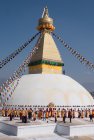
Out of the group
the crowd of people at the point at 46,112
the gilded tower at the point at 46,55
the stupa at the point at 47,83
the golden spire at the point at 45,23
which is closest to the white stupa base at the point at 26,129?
the crowd of people at the point at 46,112

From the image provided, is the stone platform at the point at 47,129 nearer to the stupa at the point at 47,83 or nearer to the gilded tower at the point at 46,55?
the stupa at the point at 47,83

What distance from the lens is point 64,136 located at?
44.9 ft

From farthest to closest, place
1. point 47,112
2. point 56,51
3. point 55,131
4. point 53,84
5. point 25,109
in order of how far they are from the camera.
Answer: point 56,51
point 53,84
point 25,109
point 47,112
point 55,131

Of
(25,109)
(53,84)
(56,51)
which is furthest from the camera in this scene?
(56,51)

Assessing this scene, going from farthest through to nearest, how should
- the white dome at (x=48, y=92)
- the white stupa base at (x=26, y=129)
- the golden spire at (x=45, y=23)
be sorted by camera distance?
the golden spire at (x=45, y=23) → the white dome at (x=48, y=92) → the white stupa base at (x=26, y=129)

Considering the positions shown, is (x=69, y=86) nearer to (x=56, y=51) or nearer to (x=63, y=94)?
(x=63, y=94)

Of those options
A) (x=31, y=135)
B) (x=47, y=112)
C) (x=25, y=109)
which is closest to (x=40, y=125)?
(x=31, y=135)

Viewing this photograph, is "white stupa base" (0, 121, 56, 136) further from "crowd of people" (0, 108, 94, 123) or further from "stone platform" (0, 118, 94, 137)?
"crowd of people" (0, 108, 94, 123)

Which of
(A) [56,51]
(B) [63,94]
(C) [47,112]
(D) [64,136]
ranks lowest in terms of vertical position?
(D) [64,136]

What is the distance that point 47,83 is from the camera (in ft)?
66.6

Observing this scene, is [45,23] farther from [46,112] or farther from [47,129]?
[47,129]

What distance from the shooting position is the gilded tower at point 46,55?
22.4m

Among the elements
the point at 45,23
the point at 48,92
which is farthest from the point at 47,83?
the point at 45,23

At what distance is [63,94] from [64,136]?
20.2ft
